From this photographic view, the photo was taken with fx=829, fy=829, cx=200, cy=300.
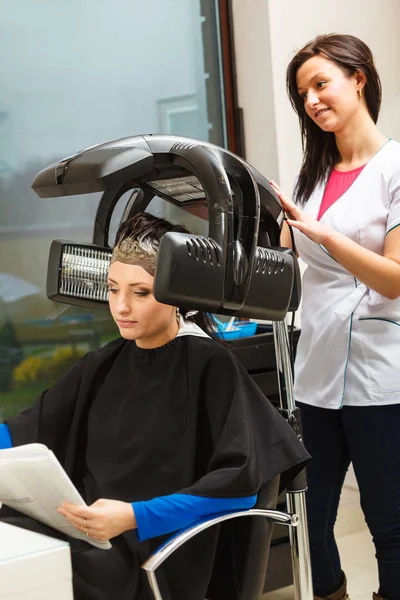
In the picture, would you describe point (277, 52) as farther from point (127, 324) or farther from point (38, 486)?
point (38, 486)

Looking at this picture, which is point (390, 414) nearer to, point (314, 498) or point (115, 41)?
point (314, 498)

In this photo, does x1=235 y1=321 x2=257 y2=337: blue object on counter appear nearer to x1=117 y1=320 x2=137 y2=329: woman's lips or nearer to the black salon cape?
the black salon cape

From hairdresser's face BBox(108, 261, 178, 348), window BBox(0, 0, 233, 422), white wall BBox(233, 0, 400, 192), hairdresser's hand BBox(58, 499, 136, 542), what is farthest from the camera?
white wall BBox(233, 0, 400, 192)

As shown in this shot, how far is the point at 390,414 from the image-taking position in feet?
6.79

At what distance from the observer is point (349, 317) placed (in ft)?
7.01

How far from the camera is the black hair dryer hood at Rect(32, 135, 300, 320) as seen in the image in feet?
4.43

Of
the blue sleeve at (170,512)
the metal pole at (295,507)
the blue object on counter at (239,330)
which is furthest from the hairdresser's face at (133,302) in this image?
the blue object on counter at (239,330)

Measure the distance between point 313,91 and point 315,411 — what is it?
0.83m

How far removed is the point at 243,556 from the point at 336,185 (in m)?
1.03

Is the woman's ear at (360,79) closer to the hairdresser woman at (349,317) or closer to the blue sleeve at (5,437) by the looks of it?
the hairdresser woman at (349,317)

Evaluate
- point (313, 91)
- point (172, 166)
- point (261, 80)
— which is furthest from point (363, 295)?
point (261, 80)

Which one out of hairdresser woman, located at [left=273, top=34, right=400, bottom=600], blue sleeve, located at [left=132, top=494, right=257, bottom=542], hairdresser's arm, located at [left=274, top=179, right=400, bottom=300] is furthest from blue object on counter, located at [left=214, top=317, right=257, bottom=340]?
blue sleeve, located at [left=132, top=494, right=257, bottom=542]

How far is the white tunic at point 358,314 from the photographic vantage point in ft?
6.88

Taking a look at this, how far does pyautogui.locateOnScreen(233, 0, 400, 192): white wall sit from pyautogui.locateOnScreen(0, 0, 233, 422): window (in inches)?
7.7
